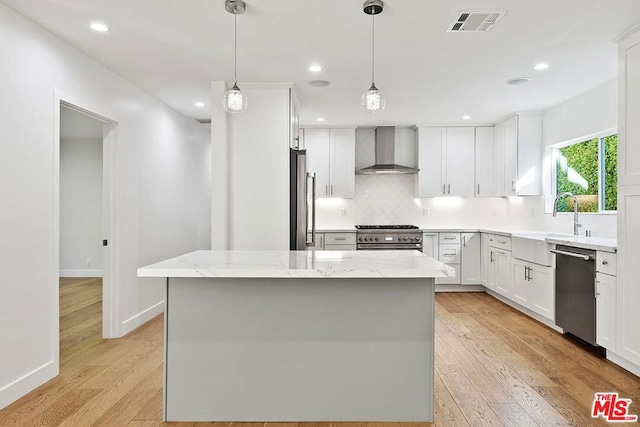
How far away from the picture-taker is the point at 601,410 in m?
2.38

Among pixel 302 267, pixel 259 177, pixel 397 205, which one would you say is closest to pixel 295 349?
pixel 302 267

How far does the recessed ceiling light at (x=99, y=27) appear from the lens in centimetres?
271

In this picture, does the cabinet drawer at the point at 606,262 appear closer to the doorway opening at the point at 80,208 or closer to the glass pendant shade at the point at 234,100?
the glass pendant shade at the point at 234,100

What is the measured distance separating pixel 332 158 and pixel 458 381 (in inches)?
149

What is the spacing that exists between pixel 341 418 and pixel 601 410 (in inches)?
63.3

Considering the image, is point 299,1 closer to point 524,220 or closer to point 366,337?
point 366,337

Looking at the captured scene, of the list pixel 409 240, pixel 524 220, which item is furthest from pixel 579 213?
pixel 409 240

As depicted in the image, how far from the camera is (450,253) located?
5605 millimetres

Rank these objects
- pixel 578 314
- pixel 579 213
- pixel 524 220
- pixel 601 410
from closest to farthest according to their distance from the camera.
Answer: pixel 601 410
pixel 578 314
pixel 579 213
pixel 524 220

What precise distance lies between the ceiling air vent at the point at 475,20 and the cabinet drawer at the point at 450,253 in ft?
11.2

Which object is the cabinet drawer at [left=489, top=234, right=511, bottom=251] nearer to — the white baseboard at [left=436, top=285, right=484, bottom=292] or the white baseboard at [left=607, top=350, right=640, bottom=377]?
the white baseboard at [left=436, top=285, right=484, bottom=292]

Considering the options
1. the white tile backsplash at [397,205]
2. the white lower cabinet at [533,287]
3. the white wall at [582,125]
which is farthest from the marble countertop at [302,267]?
the white tile backsplash at [397,205]

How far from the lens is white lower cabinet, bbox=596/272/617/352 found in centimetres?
302

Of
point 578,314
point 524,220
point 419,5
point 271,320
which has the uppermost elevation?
point 419,5
